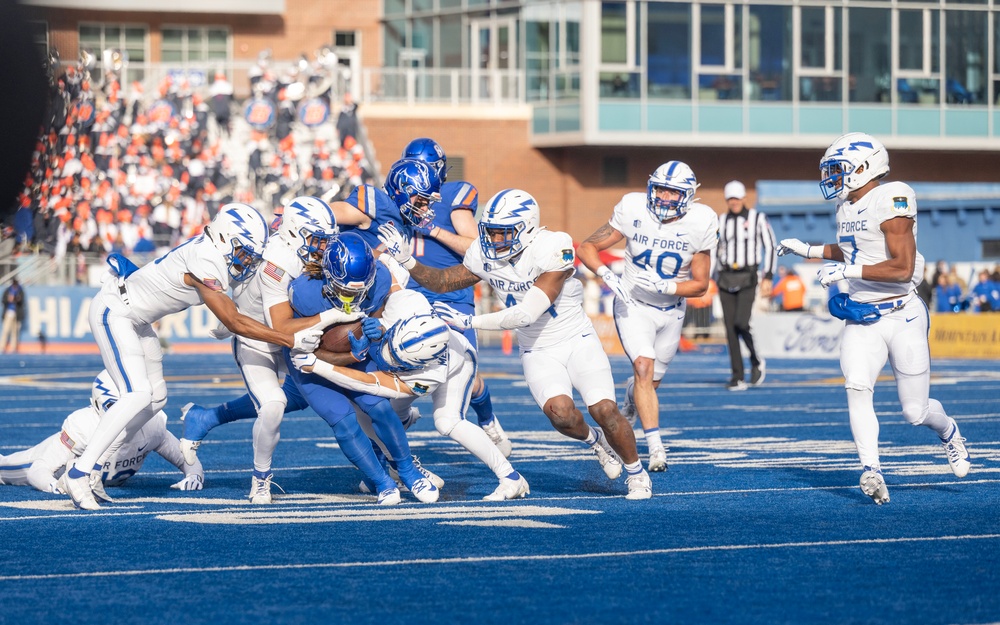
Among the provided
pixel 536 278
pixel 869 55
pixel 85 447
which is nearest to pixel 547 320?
pixel 536 278

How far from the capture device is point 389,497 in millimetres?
6852

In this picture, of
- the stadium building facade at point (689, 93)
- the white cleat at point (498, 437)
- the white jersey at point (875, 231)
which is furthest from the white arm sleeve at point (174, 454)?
the stadium building facade at point (689, 93)

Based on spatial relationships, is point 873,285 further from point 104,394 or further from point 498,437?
point 104,394

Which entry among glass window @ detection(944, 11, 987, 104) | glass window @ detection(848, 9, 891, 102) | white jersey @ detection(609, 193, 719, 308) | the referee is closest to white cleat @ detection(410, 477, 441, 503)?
white jersey @ detection(609, 193, 719, 308)

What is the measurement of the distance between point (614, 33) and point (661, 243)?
2880 centimetres

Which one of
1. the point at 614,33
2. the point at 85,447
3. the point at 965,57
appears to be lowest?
the point at 85,447

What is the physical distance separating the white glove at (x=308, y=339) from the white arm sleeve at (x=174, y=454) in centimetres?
144

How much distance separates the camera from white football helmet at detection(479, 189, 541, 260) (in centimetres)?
702

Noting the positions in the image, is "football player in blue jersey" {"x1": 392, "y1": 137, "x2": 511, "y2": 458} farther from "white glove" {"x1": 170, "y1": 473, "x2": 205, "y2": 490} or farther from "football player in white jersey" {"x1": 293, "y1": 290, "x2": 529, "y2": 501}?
"white glove" {"x1": 170, "y1": 473, "x2": 205, "y2": 490}

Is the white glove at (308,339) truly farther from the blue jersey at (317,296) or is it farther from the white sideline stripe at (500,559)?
the white sideline stripe at (500,559)

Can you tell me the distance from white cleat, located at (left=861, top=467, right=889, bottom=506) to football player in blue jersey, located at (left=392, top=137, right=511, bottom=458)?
7.30 feet

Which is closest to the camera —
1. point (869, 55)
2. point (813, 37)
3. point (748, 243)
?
point (748, 243)

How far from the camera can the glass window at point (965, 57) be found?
36969 millimetres

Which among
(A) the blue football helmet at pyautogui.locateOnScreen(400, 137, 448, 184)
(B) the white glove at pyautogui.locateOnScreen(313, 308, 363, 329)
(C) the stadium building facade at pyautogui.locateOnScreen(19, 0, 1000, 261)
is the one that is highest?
(C) the stadium building facade at pyautogui.locateOnScreen(19, 0, 1000, 261)
